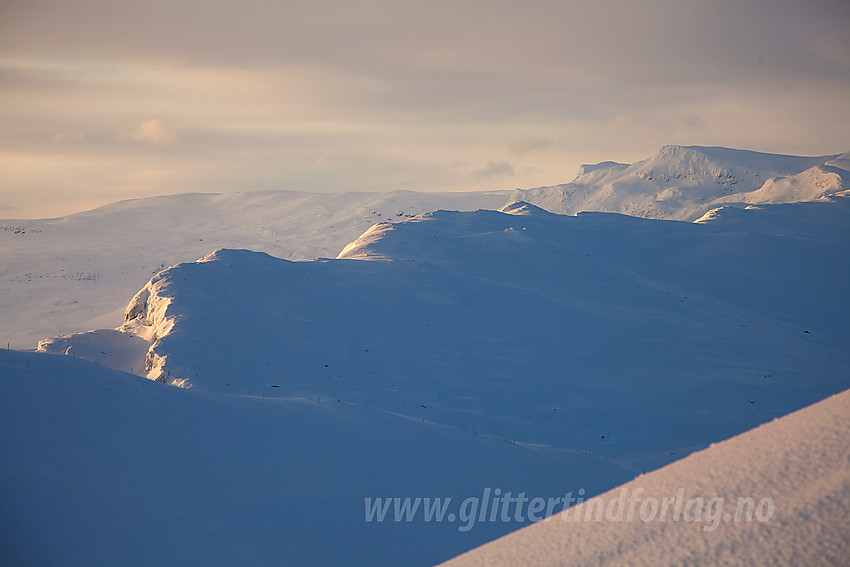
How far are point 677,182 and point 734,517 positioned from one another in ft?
381

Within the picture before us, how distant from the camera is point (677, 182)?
10869 centimetres

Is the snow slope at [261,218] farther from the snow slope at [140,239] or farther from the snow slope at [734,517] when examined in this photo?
the snow slope at [734,517]

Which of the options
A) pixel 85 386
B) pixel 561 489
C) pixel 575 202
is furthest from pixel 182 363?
pixel 575 202

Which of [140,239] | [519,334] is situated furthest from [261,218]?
[519,334]

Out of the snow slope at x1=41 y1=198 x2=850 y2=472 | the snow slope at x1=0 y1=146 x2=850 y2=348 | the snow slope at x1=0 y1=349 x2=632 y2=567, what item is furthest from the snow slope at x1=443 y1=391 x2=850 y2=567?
the snow slope at x1=0 y1=146 x2=850 y2=348

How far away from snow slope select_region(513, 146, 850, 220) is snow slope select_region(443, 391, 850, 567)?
3500 inches

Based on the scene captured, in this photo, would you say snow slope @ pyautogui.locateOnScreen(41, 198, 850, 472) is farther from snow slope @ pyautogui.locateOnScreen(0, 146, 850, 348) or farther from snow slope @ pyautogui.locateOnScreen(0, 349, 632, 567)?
snow slope @ pyautogui.locateOnScreen(0, 146, 850, 348)

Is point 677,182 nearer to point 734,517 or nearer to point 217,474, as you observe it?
point 217,474

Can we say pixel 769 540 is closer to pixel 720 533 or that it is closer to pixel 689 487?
pixel 720 533

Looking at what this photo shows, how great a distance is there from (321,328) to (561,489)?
12196mm

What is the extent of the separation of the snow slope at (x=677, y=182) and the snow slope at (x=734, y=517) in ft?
292

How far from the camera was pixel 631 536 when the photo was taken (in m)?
2.91

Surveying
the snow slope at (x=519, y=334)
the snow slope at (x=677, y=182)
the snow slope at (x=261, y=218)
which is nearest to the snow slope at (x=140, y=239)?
the snow slope at (x=261, y=218)

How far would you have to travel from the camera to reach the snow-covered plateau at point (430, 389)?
293 inches
